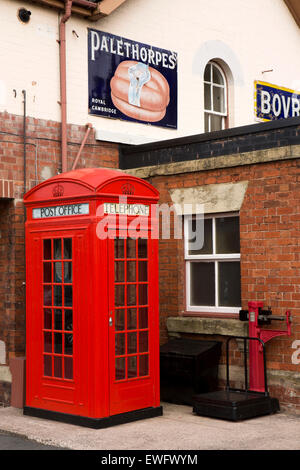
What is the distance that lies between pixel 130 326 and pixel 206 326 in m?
1.60

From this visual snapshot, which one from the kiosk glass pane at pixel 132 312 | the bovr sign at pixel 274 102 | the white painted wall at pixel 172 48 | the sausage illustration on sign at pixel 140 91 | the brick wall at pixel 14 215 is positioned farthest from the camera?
the bovr sign at pixel 274 102

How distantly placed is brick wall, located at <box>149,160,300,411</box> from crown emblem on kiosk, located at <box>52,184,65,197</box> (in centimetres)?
228

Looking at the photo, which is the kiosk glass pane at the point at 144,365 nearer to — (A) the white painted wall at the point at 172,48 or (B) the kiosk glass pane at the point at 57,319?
(B) the kiosk glass pane at the point at 57,319

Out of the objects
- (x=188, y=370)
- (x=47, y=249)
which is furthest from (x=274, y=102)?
(x=47, y=249)

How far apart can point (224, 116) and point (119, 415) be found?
6711mm

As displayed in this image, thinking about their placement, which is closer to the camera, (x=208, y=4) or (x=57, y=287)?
(x=57, y=287)

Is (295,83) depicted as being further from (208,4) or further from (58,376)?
(58,376)

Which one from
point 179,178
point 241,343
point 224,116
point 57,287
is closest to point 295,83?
point 224,116

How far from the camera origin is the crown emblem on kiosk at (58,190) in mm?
8281

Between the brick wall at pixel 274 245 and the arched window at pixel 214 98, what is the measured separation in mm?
→ 3338

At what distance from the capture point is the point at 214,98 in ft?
41.9

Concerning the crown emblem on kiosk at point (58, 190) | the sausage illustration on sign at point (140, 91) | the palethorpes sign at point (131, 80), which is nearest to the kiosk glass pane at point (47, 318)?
the crown emblem on kiosk at point (58, 190)

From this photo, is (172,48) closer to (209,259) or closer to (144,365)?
(209,259)
